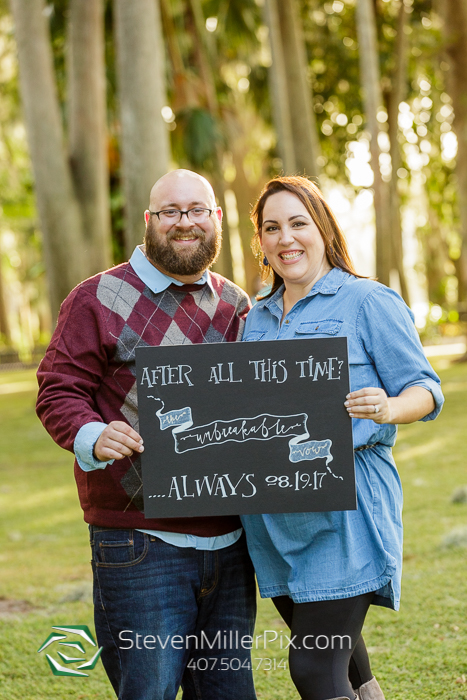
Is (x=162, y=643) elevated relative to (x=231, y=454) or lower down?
lower down

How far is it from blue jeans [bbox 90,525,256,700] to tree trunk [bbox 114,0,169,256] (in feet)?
19.4

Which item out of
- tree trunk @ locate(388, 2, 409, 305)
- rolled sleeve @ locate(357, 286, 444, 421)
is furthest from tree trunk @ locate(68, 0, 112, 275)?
rolled sleeve @ locate(357, 286, 444, 421)

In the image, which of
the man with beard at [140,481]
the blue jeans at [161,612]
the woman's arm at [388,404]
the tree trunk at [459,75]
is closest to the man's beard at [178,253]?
the man with beard at [140,481]

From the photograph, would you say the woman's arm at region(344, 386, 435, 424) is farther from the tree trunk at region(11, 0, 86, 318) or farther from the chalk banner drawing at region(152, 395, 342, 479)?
the tree trunk at region(11, 0, 86, 318)

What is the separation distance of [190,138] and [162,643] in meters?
11.2

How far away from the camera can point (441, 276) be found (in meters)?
35.2

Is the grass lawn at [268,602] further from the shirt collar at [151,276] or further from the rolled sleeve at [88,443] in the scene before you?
the shirt collar at [151,276]

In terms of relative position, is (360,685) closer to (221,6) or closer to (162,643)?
(162,643)

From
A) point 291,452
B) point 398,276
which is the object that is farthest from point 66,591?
point 398,276

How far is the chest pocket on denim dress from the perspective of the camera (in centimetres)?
257

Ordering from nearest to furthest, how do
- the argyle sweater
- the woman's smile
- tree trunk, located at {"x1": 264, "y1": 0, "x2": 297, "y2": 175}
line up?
the argyle sweater
the woman's smile
tree trunk, located at {"x1": 264, "y1": 0, "x2": 297, "y2": 175}

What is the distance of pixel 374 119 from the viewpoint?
429 inches

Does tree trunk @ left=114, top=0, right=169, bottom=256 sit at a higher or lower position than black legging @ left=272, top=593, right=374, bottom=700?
higher

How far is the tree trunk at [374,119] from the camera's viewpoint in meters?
11.0
